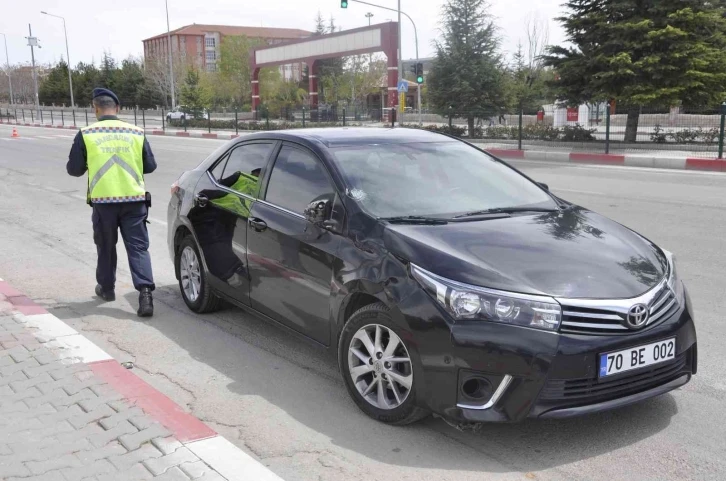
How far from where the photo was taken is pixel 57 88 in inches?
3807

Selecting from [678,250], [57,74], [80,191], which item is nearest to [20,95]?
[57,74]

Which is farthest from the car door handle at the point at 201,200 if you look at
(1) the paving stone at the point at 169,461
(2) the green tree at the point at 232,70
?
(2) the green tree at the point at 232,70

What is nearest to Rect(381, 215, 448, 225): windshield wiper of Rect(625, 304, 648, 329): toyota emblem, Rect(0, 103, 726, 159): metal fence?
Rect(625, 304, 648, 329): toyota emblem

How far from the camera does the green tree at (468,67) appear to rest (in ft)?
94.0

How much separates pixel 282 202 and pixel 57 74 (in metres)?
103

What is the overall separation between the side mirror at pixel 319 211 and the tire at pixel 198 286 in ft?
5.19

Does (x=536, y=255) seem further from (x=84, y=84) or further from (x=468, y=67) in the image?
(x=84, y=84)

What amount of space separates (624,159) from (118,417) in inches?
721

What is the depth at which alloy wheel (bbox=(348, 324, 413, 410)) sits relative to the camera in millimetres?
3582

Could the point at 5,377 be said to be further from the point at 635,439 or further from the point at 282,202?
the point at 635,439

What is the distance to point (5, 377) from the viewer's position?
14.5 feet

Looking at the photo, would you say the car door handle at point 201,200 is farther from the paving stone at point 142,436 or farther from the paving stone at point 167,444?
the paving stone at point 167,444

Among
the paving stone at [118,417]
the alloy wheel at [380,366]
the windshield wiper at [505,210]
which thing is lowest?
the paving stone at [118,417]

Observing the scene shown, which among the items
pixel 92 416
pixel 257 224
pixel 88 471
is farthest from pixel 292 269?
pixel 88 471
